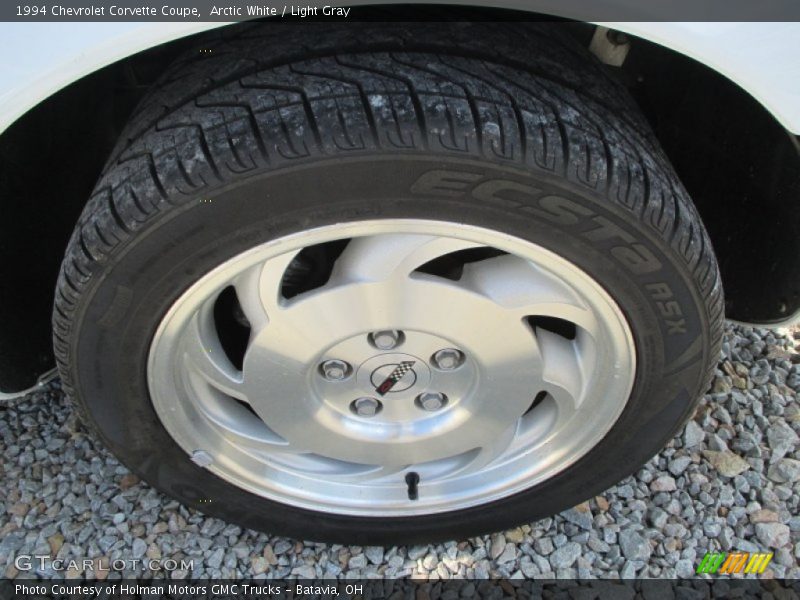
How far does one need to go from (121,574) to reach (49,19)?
4.45 ft

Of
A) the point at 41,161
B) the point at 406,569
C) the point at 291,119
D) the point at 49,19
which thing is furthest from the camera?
the point at 406,569

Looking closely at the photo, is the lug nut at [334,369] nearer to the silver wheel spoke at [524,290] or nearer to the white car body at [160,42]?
the silver wheel spoke at [524,290]

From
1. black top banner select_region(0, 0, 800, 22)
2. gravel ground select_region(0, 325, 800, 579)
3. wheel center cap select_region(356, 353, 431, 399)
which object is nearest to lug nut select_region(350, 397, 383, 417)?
wheel center cap select_region(356, 353, 431, 399)

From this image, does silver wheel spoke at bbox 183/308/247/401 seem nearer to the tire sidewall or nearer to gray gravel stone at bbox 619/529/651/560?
the tire sidewall

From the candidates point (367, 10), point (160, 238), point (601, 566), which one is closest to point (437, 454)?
point (601, 566)

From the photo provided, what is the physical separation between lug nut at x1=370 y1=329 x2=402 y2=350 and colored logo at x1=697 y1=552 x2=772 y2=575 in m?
1.00

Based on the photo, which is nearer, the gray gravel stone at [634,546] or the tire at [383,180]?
the tire at [383,180]

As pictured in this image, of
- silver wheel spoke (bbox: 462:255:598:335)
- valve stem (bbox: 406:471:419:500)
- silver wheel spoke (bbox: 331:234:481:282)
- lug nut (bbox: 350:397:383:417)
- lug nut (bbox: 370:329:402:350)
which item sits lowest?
valve stem (bbox: 406:471:419:500)

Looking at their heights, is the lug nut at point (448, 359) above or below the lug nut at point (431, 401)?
above

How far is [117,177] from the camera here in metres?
1.43

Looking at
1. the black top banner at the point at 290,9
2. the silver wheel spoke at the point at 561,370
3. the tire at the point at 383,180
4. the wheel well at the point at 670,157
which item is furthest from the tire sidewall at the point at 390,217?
the wheel well at the point at 670,157

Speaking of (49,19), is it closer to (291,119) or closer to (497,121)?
(291,119)

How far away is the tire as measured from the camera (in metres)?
1.33

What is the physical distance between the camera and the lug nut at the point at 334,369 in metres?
1.66
